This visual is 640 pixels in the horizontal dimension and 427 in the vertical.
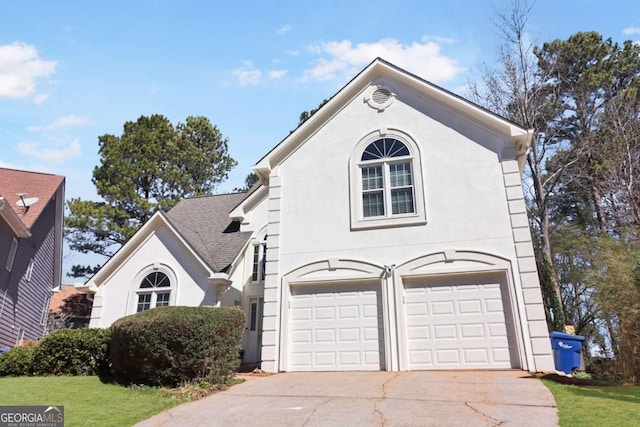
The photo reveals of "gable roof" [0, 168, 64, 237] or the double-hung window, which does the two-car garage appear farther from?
"gable roof" [0, 168, 64, 237]

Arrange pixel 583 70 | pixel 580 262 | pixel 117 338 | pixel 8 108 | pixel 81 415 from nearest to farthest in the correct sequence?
pixel 81 415 → pixel 117 338 → pixel 8 108 → pixel 580 262 → pixel 583 70

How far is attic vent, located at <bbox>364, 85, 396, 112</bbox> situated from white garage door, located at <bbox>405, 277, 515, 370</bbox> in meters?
5.46

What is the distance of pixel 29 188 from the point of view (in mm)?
20719

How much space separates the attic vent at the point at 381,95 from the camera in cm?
1273

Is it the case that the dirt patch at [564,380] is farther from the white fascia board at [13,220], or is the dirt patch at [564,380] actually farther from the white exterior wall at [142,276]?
the white fascia board at [13,220]

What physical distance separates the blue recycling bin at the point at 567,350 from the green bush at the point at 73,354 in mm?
10849

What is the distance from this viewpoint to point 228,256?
1491 cm

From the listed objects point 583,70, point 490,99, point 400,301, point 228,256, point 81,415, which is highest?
point 583,70

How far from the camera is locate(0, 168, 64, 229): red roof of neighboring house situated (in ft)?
63.0

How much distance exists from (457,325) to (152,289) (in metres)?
9.70

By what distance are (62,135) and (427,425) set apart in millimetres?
14728

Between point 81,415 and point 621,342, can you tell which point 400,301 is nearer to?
point 621,342

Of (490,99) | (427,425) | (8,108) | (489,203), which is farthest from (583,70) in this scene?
(8,108)

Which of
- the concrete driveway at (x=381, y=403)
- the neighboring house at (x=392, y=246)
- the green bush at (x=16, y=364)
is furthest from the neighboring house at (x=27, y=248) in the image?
the concrete driveway at (x=381, y=403)
